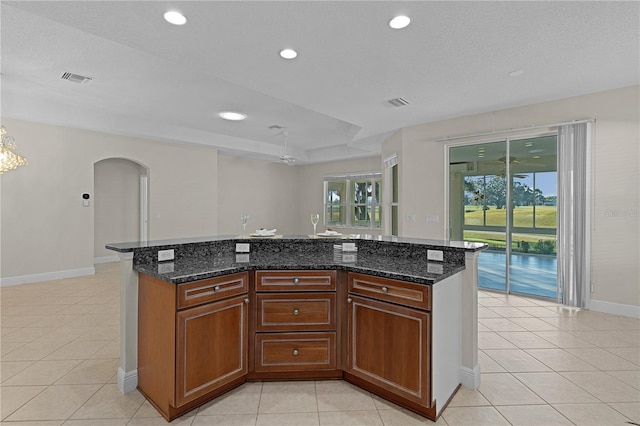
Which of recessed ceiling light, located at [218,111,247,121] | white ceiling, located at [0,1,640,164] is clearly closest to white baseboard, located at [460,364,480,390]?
white ceiling, located at [0,1,640,164]

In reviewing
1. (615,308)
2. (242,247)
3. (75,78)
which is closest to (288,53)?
(242,247)

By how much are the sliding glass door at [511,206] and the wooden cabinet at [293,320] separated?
11.9 ft

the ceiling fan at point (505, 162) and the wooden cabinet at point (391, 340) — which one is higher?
the ceiling fan at point (505, 162)

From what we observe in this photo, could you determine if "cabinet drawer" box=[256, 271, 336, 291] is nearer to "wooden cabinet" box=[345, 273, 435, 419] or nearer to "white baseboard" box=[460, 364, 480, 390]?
"wooden cabinet" box=[345, 273, 435, 419]

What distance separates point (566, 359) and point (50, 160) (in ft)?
23.7

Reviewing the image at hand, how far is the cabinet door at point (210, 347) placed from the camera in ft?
6.13

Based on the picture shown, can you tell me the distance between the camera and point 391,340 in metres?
2.00

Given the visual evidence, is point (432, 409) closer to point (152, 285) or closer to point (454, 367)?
point (454, 367)

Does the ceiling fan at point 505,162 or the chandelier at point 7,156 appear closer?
the chandelier at point 7,156

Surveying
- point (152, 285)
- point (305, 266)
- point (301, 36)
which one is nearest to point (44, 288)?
point (152, 285)

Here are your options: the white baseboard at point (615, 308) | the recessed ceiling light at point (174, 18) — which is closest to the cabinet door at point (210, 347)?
the recessed ceiling light at point (174, 18)

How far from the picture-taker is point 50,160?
17.5ft

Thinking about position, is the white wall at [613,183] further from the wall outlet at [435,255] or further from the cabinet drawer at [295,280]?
the cabinet drawer at [295,280]

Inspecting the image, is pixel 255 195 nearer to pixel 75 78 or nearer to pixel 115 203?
pixel 115 203
